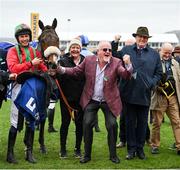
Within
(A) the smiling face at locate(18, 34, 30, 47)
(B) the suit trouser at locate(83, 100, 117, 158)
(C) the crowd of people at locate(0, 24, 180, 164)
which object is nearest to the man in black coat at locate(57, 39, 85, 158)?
(C) the crowd of people at locate(0, 24, 180, 164)

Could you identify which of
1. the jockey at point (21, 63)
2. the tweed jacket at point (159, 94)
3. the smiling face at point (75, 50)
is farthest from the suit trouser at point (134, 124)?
the jockey at point (21, 63)

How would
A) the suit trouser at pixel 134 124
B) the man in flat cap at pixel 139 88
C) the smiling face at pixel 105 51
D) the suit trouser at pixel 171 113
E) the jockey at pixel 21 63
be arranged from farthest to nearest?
the suit trouser at pixel 171 113, the suit trouser at pixel 134 124, the man in flat cap at pixel 139 88, the smiling face at pixel 105 51, the jockey at pixel 21 63

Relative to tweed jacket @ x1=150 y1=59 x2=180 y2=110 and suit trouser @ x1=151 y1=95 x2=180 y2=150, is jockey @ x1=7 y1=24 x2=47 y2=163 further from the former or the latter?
suit trouser @ x1=151 y1=95 x2=180 y2=150

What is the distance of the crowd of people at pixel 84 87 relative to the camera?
20.2ft

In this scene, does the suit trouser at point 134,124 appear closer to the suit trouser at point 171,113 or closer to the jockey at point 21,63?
the suit trouser at point 171,113

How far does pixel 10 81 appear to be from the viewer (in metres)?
6.23

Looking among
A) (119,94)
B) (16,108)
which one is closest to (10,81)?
(16,108)

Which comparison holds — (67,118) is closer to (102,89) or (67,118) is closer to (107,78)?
(102,89)

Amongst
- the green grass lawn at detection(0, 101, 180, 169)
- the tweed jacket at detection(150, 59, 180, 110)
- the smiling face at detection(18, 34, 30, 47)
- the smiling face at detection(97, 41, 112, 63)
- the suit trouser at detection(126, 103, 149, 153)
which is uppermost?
the smiling face at detection(18, 34, 30, 47)

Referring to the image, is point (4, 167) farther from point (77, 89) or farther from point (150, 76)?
point (150, 76)

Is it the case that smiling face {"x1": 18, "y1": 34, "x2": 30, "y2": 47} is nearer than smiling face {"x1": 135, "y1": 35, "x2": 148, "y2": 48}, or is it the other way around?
smiling face {"x1": 18, "y1": 34, "x2": 30, "y2": 47}

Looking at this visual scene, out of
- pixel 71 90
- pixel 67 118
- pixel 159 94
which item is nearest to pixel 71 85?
pixel 71 90

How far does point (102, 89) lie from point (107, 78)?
0.21 meters

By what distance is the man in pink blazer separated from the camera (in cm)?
634
